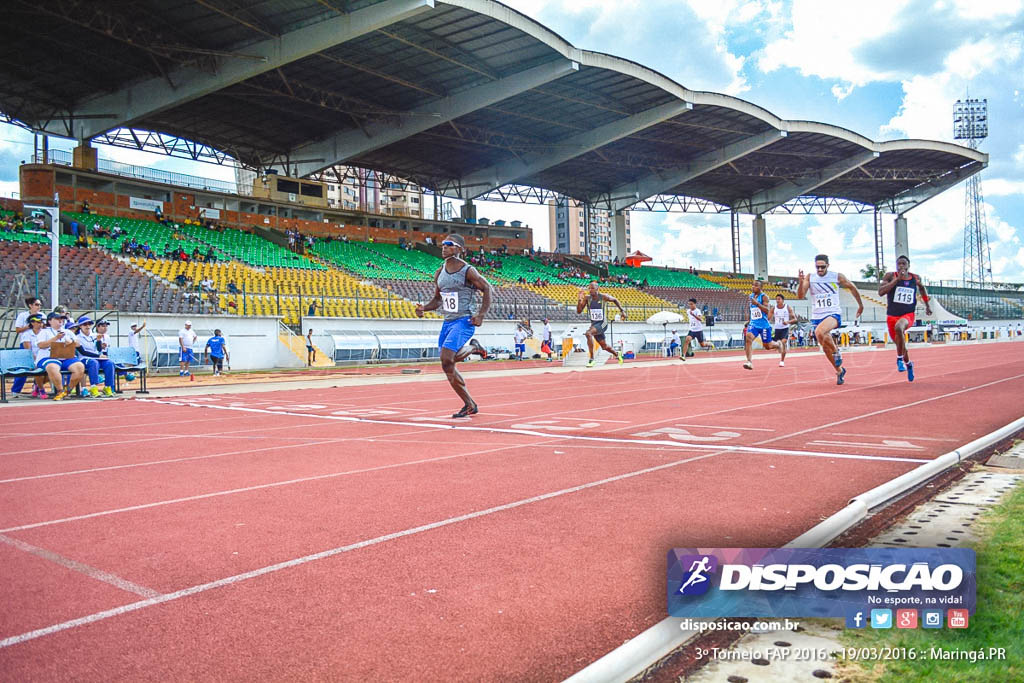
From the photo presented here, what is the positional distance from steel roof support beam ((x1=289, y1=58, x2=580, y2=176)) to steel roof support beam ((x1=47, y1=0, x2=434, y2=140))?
9149 mm

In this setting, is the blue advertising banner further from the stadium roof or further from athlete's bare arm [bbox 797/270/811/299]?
the stadium roof

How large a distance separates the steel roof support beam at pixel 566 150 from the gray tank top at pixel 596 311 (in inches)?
1181

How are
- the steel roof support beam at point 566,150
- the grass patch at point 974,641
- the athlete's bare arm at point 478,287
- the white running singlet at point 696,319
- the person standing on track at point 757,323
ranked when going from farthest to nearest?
the steel roof support beam at point 566,150 → the white running singlet at point 696,319 → the person standing on track at point 757,323 → the athlete's bare arm at point 478,287 → the grass patch at point 974,641

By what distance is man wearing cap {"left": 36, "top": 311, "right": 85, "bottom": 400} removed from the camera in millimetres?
14328

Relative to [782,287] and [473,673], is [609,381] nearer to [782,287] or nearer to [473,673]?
[473,673]

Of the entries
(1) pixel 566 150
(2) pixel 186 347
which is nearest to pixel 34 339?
(2) pixel 186 347

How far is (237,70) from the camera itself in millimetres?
34375

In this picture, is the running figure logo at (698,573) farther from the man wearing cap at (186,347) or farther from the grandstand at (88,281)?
the grandstand at (88,281)

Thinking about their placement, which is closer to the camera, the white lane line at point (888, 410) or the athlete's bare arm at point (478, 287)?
the white lane line at point (888, 410)

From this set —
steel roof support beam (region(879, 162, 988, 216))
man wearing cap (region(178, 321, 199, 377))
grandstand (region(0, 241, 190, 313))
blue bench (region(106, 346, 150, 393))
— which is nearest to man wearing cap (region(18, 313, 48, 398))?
blue bench (region(106, 346, 150, 393))

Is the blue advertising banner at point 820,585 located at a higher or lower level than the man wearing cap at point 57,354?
lower

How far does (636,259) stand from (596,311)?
51586 millimetres

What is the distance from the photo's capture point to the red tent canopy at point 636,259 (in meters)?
67.6

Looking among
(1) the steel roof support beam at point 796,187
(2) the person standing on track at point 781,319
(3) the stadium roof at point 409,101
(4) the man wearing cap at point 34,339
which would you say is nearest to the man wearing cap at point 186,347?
(4) the man wearing cap at point 34,339
